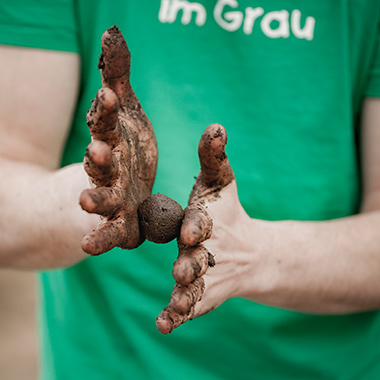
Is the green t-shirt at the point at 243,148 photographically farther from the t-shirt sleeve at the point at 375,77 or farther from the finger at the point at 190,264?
the finger at the point at 190,264

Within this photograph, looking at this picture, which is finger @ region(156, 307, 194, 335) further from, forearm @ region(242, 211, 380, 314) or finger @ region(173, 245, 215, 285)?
forearm @ region(242, 211, 380, 314)

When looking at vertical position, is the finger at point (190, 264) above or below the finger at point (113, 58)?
below

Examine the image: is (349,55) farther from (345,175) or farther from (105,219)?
(105,219)

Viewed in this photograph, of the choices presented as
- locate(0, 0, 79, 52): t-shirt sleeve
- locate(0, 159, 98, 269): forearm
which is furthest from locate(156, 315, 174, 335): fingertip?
locate(0, 0, 79, 52): t-shirt sleeve

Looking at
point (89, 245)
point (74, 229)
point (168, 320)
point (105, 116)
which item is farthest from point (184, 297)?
point (74, 229)

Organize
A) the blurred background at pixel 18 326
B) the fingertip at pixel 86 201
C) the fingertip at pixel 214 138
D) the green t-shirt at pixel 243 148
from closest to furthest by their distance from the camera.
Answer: the fingertip at pixel 86 201, the fingertip at pixel 214 138, the green t-shirt at pixel 243 148, the blurred background at pixel 18 326

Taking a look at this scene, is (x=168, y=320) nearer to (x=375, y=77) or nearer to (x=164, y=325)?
(x=164, y=325)

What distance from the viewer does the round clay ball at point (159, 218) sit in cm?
60

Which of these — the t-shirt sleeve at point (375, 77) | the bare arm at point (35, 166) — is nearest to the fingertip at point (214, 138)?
the bare arm at point (35, 166)

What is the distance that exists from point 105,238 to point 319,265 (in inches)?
22.2

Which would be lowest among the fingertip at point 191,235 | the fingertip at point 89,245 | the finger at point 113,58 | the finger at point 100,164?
the fingertip at point 89,245

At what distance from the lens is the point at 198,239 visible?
56 cm

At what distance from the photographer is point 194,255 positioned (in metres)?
0.57

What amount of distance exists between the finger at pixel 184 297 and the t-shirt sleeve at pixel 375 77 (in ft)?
2.42
